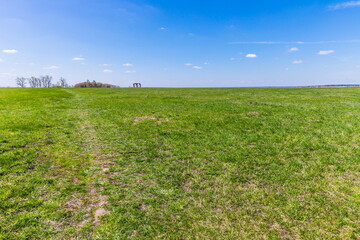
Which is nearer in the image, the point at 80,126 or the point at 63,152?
the point at 63,152

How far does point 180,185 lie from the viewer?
5.62 m

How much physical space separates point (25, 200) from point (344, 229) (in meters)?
7.04

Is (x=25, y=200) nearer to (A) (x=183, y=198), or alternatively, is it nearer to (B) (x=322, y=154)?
(A) (x=183, y=198)

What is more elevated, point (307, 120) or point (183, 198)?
point (307, 120)

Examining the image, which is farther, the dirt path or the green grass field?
the dirt path

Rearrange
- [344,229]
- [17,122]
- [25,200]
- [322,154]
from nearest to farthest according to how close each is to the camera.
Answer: [344,229] < [25,200] < [322,154] < [17,122]

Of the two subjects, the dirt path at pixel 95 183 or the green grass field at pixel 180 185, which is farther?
the dirt path at pixel 95 183

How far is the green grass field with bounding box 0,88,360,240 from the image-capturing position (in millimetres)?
3953

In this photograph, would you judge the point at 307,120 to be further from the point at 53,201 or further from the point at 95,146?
the point at 53,201

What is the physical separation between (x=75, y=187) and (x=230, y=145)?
629cm

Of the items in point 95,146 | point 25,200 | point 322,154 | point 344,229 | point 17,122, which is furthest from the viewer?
point 17,122

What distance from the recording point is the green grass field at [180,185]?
3.95 m

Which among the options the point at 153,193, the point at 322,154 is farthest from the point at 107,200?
the point at 322,154

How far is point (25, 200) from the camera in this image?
15.4 ft
